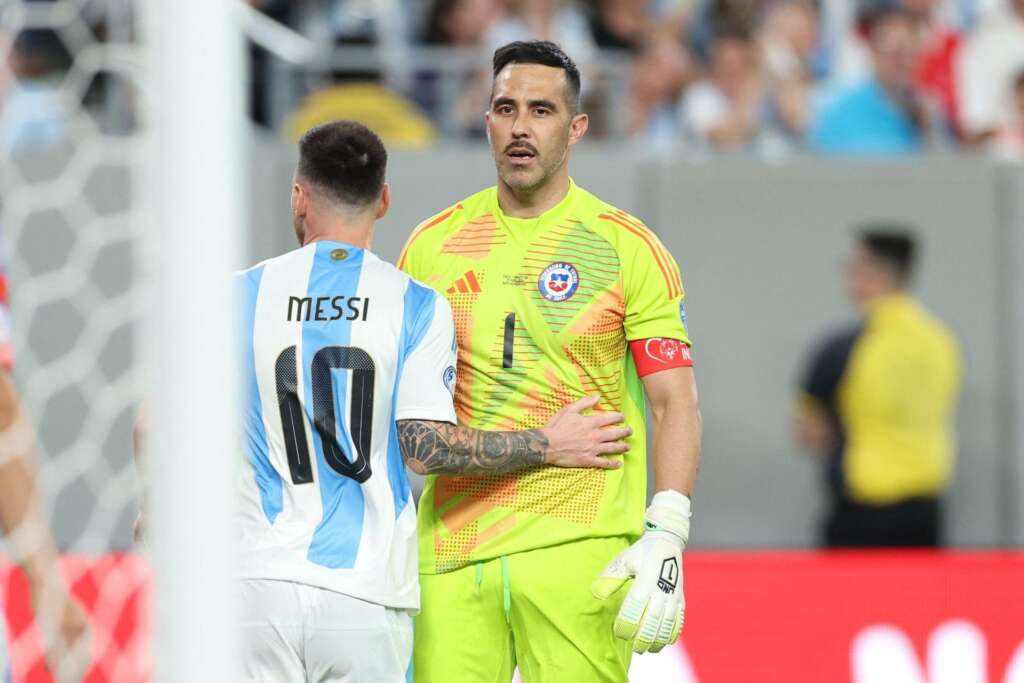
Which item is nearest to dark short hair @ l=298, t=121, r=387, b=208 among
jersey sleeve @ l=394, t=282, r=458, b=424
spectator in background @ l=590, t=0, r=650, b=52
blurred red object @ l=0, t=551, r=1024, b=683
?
jersey sleeve @ l=394, t=282, r=458, b=424

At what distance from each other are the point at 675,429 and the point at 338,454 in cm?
85

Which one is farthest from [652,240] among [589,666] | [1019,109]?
[1019,109]

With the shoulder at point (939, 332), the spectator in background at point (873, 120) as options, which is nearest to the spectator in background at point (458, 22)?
the spectator in background at point (873, 120)

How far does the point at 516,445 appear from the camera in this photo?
4.08m

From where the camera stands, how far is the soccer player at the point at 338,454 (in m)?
3.86

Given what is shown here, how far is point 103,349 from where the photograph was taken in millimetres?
8414

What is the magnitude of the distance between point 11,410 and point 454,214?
52.4 inches

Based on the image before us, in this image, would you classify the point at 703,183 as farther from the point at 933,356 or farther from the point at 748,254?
the point at 933,356

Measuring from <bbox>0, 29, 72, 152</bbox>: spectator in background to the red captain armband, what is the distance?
122 inches

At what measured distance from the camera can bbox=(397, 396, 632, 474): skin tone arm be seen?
390 centimetres

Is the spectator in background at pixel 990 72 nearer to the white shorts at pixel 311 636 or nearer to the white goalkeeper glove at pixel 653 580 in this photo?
the white goalkeeper glove at pixel 653 580

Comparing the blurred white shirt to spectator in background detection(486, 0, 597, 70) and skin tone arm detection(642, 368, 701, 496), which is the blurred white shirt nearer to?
spectator in background detection(486, 0, 597, 70)

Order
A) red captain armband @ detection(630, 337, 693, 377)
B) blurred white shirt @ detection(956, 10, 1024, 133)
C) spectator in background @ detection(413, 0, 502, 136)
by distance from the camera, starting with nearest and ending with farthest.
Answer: red captain armband @ detection(630, 337, 693, 377), spectator in background @ detection(413, 0, 502, 136), blurred white shirt @ detection(956, 10, 1024, 133)

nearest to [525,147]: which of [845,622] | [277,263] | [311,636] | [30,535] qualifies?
[277,263]
